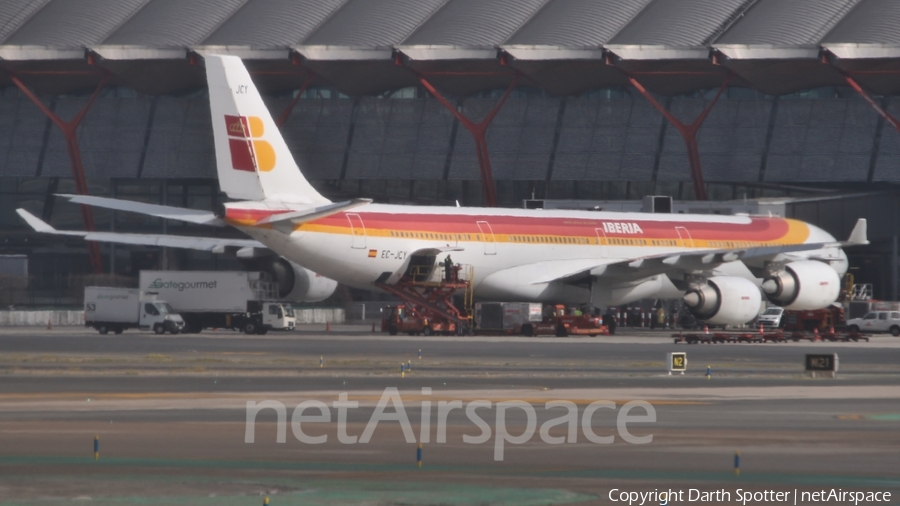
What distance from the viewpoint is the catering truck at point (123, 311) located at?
162 ft

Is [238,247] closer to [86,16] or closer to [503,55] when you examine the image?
[503,55]

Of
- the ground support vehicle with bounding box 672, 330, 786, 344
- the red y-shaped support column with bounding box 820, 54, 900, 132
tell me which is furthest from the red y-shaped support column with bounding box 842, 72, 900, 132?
the ground support vehicle with bounding box 672, 330, 786, 344

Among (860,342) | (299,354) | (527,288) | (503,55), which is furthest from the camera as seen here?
(503,55)

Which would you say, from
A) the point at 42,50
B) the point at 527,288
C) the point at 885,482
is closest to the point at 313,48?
the point at 42,50

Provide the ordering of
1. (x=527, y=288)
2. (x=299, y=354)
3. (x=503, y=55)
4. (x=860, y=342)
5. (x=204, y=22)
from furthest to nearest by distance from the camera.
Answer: (x=204, y=22) → (x=503, y=55) → (x=527, y=288) → (x=860, y=342) → (x=299, y=354)

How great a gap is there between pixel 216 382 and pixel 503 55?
4571cm

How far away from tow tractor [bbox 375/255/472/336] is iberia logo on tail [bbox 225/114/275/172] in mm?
6293

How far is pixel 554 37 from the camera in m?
70.2

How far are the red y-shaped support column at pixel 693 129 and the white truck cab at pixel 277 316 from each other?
2598cm

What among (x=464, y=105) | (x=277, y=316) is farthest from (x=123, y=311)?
(x=464, y=105)

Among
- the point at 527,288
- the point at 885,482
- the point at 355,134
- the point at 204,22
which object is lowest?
the point at 885,482

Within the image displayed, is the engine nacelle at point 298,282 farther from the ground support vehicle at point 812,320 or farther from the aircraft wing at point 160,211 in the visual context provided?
the ground support vehicle at point 812,320

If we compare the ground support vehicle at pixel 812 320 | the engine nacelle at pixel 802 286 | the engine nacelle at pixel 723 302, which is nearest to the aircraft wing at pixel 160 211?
the engine nacelle at pixel 723 302

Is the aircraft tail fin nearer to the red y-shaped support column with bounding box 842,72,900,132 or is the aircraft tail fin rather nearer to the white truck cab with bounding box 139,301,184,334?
the white truck cab with bounding box 139,301,184,334
